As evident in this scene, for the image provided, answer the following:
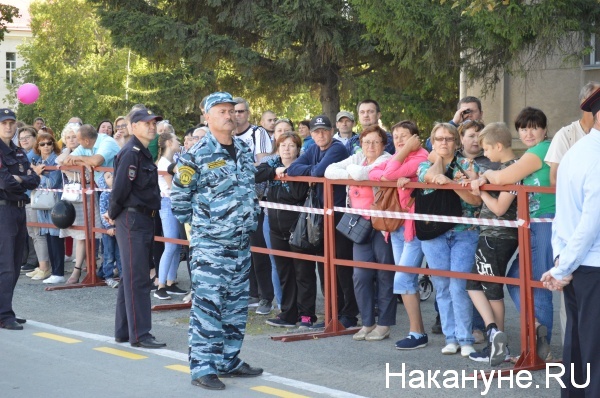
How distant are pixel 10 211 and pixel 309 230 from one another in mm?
3123

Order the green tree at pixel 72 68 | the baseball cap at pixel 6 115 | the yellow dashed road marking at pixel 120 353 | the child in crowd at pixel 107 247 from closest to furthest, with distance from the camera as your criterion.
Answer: the yellow dashed road marking at pixel 120 353, the baseball cap at pixel 6 115, the child in crowd at pixel 107 247, the green tree at pixel 72 68

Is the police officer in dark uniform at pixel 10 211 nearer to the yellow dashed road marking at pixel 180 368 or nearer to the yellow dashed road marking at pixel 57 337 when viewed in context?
the yellow dashed road marking at pixel 57 337

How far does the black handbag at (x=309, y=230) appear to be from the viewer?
30.5 ft

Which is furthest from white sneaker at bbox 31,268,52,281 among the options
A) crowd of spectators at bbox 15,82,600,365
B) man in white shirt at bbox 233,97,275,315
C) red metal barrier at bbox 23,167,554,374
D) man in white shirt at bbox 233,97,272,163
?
man in white shirt at bbox 233,97,272,163

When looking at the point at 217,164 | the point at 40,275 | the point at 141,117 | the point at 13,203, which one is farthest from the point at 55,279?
the point at 217,164

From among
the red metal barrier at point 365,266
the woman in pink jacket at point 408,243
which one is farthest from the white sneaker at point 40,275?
the woman in pink jacket at point 408,243

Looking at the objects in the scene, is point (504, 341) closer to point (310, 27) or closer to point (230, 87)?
point (310, 27)

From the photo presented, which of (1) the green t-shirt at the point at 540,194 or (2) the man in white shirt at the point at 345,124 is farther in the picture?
(2) the man in white shirt at the point at 345,124

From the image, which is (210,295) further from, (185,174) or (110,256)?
(110,256)

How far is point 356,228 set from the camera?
8828 mm

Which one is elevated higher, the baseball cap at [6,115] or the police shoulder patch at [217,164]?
the baseball cap at [6,115]

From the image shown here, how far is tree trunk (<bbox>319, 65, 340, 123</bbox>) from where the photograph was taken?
25.6 meters

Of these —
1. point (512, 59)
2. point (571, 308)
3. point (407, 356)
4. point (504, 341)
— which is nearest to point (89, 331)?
point (407, 356)

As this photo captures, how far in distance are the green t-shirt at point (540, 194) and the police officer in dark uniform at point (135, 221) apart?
3.47 m
